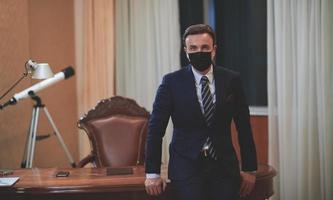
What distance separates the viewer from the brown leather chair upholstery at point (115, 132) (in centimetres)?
310

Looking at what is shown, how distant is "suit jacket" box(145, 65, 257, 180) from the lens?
1.83 m

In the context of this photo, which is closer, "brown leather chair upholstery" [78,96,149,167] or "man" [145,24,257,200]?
"man" [145,24,257,200]

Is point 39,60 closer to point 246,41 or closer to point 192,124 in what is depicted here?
point 246,41

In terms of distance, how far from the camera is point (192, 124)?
1.84 metres

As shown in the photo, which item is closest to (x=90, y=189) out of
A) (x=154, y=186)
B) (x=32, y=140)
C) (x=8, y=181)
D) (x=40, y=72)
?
(x=154, y=186)

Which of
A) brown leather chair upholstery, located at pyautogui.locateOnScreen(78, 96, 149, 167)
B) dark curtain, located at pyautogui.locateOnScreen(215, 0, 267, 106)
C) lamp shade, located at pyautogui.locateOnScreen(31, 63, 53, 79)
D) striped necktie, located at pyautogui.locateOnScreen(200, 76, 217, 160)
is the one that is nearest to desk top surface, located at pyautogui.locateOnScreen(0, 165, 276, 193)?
striped necktie, located at pyautogui.locateOnScreen(200, 76, 217, 160)

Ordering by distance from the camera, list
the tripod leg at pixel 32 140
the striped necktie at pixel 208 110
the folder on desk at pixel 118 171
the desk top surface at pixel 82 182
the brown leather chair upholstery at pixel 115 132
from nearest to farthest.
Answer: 1. the striped necktie at pixel 208 110
2. the desk top surface at pixel 82 182
3. the folder on desk at pixel 118 171
4. the brown leather chair upholstery at pixel 115 132
5. the tripod leg at pixel 32 140

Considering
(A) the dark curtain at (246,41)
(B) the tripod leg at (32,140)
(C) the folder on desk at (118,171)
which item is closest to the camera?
(C) the folder on desk at (118,171)

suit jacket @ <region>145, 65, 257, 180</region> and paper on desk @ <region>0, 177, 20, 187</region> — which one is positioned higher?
suit jacket @ <region>145, 65, 257, 180</region>

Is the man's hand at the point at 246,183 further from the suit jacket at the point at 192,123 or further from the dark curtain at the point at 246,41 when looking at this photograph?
the dark curtain at the point at 246,41

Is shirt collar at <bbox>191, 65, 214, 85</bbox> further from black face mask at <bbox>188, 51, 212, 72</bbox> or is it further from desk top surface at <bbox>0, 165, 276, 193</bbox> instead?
desk top surface at <bbox>0, 165, 276, 193</bbox>

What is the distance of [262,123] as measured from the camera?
375 centimetres

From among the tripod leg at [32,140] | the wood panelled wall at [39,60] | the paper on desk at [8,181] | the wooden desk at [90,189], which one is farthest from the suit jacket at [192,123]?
the wood panelled wall at [39,60]

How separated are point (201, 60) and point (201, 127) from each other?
28 centimetres
